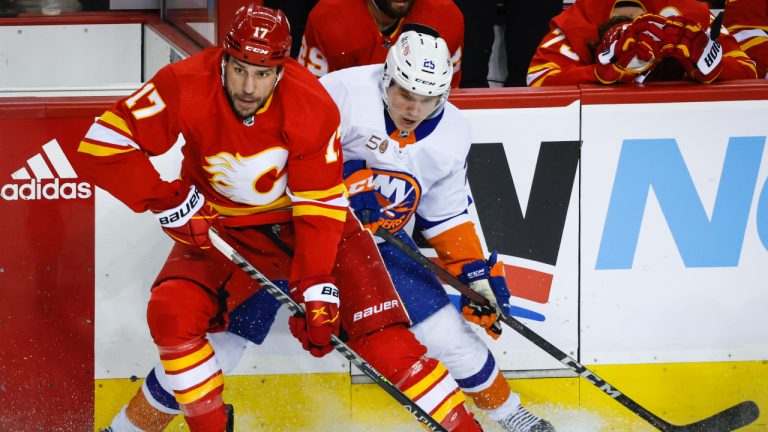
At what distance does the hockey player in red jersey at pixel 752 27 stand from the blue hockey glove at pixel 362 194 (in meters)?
1.62

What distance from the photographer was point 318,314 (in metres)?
3.03

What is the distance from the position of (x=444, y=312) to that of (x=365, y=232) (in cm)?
35

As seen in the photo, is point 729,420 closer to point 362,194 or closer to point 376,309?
point 376,309

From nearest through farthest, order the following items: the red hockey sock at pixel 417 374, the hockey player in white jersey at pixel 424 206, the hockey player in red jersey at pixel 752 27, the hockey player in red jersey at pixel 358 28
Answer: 1. the red hockey sock at pixel 417 374
2. the hockey player in white jersey at pixel 424 206
3. the hockey player in red jersey at pixel 358 28
4. the hockey player in red jersey at pixel 752 27

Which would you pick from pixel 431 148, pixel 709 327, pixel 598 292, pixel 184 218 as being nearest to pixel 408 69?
pixel 431 148

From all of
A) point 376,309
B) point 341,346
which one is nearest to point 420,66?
point 376,309

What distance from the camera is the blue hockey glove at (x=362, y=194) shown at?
3.34m

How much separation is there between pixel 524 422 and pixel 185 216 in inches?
46.6

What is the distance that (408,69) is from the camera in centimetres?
316

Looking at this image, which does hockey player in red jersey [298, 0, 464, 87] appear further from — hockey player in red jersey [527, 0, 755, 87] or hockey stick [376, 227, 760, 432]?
hockey stick [376, 227, 760, 432]

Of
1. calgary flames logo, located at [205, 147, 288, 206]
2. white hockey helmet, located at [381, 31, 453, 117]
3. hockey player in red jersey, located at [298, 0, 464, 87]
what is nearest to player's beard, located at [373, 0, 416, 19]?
hockey player in red jersey, located at [298, 0, 464, 87]

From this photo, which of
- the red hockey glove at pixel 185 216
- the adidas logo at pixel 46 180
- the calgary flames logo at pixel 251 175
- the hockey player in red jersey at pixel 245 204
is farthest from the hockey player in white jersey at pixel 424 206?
the adidas logo at pixel 46 180

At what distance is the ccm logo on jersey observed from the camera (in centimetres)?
316

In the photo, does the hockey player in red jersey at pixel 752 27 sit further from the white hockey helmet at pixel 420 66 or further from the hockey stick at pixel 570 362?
the white hockey helmet at pixel 420 66
